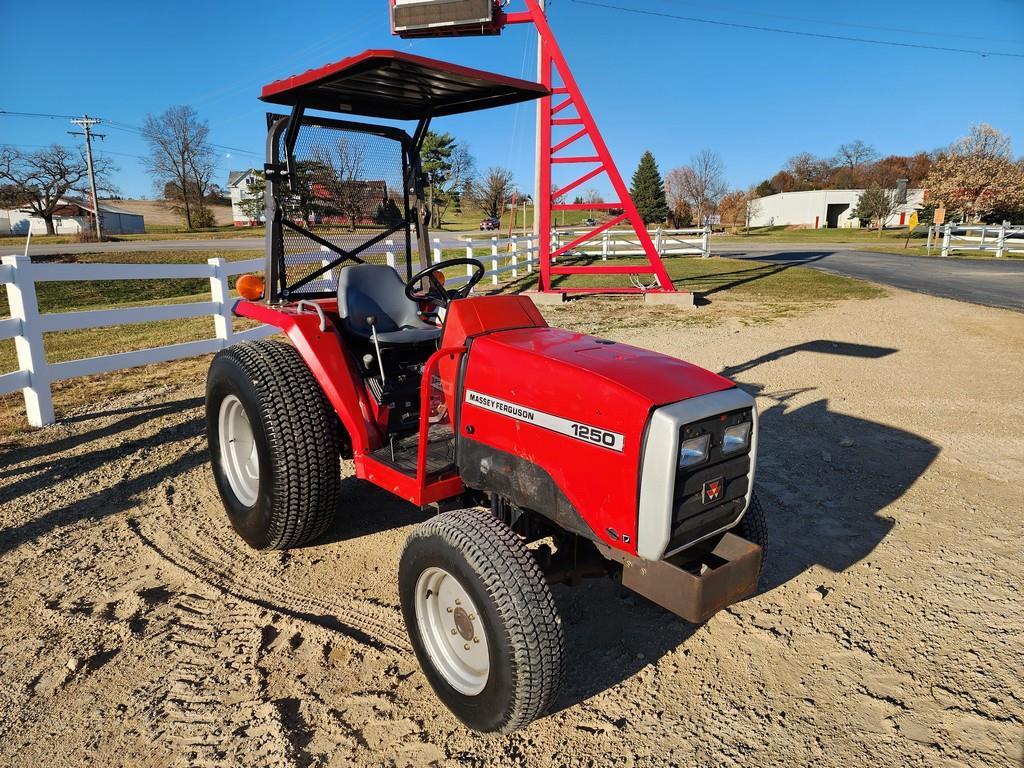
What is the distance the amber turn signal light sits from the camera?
3441 mm

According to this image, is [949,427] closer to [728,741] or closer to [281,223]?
[728,741]

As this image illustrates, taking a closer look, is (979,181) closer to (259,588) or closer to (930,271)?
(930,271)

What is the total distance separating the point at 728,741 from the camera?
7.36 ft

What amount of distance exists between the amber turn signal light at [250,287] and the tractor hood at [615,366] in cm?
154

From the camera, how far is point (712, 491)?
2.19 metres

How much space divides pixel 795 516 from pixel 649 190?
206 feet

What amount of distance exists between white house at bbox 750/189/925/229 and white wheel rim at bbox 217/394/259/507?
66583 millimetres

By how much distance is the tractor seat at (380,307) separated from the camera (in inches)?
132

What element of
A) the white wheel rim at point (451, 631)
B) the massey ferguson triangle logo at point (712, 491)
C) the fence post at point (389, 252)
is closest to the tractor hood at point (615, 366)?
the massey ferguson triangle logo at point (712, 491)

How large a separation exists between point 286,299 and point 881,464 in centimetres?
409

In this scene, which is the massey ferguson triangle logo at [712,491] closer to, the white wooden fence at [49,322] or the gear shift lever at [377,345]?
the gear shift lever at [377,345]

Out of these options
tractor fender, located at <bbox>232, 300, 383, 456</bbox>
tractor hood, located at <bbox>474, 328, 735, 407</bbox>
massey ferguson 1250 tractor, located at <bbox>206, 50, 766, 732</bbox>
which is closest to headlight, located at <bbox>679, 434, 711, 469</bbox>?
massey ferguson 1250 tractor, located at <bbox>206, 50, 766, 732</bbox>

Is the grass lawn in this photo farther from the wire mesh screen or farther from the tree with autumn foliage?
the tree with autumn foliage

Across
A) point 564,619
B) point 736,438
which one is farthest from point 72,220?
point 736,438
